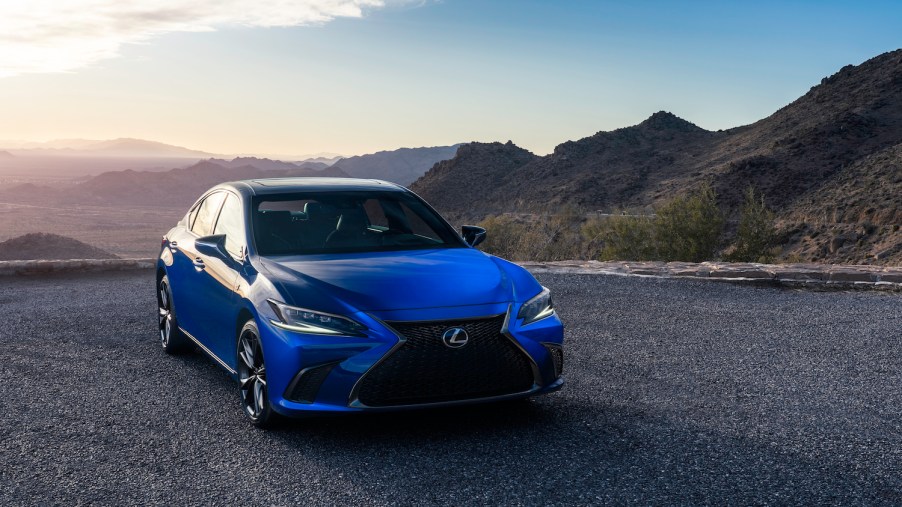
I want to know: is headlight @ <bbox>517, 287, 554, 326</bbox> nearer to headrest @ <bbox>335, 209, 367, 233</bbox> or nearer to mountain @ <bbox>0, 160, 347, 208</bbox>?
headrest @ <bbox>335, 209, 367, 233</bbox>

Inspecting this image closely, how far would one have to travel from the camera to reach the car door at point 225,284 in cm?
585

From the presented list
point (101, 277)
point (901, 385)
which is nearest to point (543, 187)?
point (101, 277)

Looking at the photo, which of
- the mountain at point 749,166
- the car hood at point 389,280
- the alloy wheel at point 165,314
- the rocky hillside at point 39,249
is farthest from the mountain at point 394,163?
the car hood at point 389,280

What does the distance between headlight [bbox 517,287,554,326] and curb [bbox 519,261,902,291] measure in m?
6.76

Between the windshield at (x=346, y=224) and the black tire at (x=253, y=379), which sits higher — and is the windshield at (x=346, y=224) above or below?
above

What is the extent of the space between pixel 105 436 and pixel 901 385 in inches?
222

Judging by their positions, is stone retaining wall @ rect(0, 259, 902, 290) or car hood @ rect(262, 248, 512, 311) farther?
stone retaining wall @ rect(0, 259, 902, 290)

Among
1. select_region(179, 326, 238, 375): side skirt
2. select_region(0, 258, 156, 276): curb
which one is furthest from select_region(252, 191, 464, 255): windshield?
select_region(0, 258, 156, 276): curb

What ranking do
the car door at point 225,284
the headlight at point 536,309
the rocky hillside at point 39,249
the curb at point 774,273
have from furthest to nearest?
1. the rocky hillside at point 39,249
2. the curb at point 774,273
3. the car door at point 225,284
4. the headlight at point 536,309

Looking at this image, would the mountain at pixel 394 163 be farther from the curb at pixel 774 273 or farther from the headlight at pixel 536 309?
the headlight at pixel 536 309

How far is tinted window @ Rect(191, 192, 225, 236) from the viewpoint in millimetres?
7043

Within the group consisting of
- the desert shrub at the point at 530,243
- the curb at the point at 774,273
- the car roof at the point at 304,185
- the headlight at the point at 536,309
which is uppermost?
the car roof at the point at 304,185

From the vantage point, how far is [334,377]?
4.89 meters

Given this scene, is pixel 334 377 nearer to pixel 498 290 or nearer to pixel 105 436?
pixel 498 290
